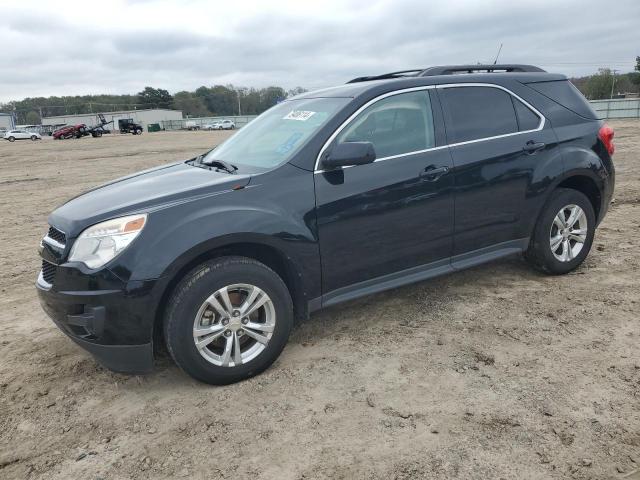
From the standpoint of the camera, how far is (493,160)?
407 cm

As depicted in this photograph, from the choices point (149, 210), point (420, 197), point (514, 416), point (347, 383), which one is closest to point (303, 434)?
point (347, 383)

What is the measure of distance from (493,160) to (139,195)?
273 centimetres

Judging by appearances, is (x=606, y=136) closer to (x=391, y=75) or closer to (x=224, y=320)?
(x=391, y=75)

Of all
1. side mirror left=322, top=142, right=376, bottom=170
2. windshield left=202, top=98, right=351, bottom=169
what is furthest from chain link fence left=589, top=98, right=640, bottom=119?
side mirror left=322, top=142, right=376, bottom=170

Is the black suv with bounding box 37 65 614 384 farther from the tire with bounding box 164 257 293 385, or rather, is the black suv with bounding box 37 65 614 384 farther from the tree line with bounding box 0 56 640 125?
the tree line with bounding box 0 56 640 125

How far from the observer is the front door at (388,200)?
3.46m

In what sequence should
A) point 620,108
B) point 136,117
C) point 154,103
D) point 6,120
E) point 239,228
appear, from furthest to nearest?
1. point 154,103
2. point 136,117
3. point 6,120
4. point 620,108
5. point 239,228

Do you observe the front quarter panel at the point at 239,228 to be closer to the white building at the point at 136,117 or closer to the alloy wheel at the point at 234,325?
the alloy wheel at the point at 234,325

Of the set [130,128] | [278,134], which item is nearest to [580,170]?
[278,134]

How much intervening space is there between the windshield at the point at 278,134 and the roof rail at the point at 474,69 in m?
0.95

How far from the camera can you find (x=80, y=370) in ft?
11.4

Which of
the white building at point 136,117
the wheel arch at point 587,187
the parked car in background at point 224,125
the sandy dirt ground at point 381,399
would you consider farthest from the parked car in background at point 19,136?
the wheel arch at point 587,187

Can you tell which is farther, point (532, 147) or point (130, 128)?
point (130, 128)

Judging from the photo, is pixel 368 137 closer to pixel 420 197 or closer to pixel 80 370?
pixel 420 197
